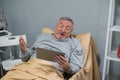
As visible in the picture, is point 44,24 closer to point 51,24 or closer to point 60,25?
point 51,24

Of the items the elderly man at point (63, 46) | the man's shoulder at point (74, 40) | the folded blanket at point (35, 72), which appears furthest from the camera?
the man's shoulder at point (74, 40)

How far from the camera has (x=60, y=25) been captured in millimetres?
2135

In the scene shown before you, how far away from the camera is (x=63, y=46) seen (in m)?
2.09

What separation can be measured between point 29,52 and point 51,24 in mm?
654

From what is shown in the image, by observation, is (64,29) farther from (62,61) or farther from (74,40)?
(62,61)

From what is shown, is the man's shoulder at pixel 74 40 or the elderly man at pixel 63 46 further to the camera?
the man's shoulder at pixel 74 40

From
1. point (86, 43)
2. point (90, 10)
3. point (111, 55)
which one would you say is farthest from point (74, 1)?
point (111, 55)

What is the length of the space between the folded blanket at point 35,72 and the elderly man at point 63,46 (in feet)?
0.24

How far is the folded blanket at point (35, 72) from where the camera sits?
1786 mm

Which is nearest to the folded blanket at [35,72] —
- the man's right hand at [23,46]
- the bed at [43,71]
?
the bed at [43,71]

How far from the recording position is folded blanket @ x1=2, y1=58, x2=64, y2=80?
5.86 ft

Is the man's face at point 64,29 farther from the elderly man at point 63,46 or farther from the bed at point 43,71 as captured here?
the bed at point 43,71

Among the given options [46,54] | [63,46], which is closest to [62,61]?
[46,54]

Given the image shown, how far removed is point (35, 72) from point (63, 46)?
0.42 metres
